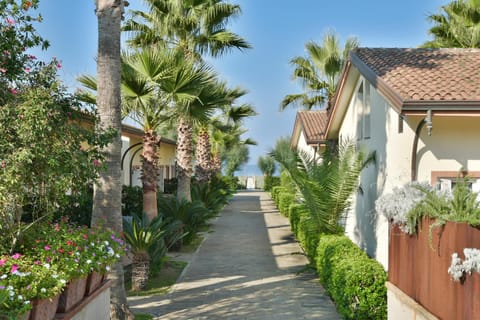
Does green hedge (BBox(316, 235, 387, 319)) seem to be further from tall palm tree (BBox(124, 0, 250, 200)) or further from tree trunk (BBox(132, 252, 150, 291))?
tall palm tree (BBox(124, 0, 250, 200))

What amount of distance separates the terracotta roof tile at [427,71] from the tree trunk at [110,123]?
4438mm

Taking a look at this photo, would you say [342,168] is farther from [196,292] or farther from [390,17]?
[390,17]

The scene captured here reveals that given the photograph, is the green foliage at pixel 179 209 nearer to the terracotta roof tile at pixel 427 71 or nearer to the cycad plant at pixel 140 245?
the cycad plant at pixel 140 245

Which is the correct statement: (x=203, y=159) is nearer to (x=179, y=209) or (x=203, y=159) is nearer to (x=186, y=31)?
(x=186, y=31)

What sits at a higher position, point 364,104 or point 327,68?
point 327,68

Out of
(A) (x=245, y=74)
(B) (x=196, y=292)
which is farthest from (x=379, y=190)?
(A) (x=245, y=74)

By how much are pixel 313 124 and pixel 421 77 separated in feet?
42.9

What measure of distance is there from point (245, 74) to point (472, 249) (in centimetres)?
1673

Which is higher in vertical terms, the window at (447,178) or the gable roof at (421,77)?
the gable roof at (421,77)

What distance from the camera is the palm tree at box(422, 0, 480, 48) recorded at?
1639 cm

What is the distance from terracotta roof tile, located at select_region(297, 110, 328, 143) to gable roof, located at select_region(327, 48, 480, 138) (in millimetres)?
6708

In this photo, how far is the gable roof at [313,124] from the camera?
20483 millimetres

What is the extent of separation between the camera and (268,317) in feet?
27.5

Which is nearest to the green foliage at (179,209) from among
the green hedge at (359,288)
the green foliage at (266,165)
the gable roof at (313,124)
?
the gable roof at (313,124)
